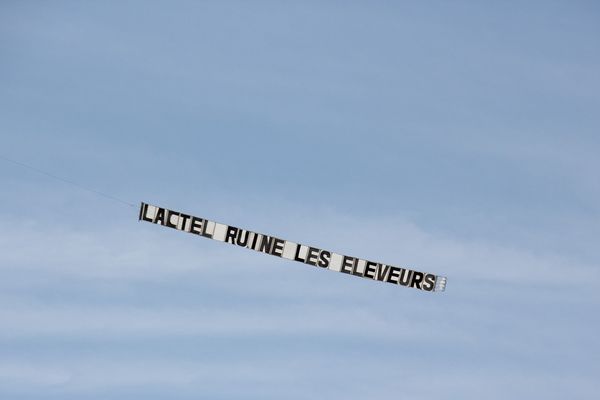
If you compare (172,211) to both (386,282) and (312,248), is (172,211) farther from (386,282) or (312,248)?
(386,282)

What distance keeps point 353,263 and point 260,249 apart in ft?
41.8

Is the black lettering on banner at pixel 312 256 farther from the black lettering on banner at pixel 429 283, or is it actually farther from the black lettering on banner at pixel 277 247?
the black lettering on banner at pixel 429 283

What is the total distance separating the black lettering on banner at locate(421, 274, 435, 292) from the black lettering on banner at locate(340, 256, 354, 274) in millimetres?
10602

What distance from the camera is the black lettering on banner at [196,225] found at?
174 m

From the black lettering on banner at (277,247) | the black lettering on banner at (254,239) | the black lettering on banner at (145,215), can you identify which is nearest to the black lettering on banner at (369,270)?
the black lettering on banner at (277,247)

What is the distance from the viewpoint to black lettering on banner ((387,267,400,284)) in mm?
178000

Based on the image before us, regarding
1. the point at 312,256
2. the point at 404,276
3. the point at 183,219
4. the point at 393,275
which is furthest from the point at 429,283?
the point at 183,219

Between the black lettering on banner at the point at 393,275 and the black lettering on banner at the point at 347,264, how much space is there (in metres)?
5.65

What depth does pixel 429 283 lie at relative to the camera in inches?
7052

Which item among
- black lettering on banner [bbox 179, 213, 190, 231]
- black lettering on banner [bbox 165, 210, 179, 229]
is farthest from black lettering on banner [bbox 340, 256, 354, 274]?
black lettering on banner [bbox 165, 210, 179, 229]

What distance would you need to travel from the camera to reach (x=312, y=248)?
17538cm

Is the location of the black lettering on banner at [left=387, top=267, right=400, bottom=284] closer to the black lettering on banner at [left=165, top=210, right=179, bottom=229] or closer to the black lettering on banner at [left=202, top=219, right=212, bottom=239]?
the black lettering on banner at [left=202, top=219, right=212, bottom=239]

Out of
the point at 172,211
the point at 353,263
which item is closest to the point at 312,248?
the point at 353,263

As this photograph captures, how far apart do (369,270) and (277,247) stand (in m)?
13.0
